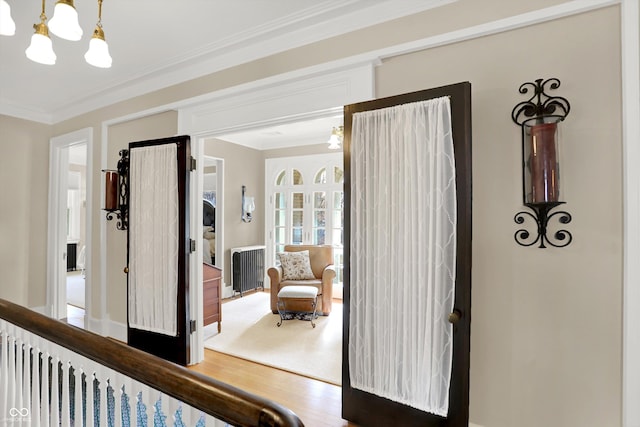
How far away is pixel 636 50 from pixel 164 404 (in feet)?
7.57

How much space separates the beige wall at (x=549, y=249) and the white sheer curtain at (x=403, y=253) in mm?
226

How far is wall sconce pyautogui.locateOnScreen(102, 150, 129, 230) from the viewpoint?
3398 mm

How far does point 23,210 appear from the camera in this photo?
13.9 feet

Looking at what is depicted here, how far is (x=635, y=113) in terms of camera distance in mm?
1530

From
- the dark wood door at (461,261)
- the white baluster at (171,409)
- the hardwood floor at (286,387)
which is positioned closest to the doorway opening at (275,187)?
the hardwood floor at (286,387)

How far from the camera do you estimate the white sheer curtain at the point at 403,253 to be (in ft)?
6.08

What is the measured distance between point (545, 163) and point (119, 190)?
3.60 metres

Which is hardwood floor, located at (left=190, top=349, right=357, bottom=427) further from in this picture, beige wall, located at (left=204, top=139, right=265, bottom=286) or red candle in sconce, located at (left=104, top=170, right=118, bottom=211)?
beige wall, located at (left=204, top=139, right=265, bottom=286)

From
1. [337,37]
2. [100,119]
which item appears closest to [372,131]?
[337,37]

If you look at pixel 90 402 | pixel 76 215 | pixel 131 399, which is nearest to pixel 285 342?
pixel 90 402

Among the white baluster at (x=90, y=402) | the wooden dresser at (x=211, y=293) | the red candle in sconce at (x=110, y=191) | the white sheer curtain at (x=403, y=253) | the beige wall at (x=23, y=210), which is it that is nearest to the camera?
the white baluster at (x=90, y=402)

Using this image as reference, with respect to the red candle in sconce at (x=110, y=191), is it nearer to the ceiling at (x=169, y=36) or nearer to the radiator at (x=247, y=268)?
the ceiling at (x=169, y=36)

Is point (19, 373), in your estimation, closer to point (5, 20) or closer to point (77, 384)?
point (77, 384)

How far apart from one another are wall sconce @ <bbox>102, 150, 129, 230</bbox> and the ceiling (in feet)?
2.50
